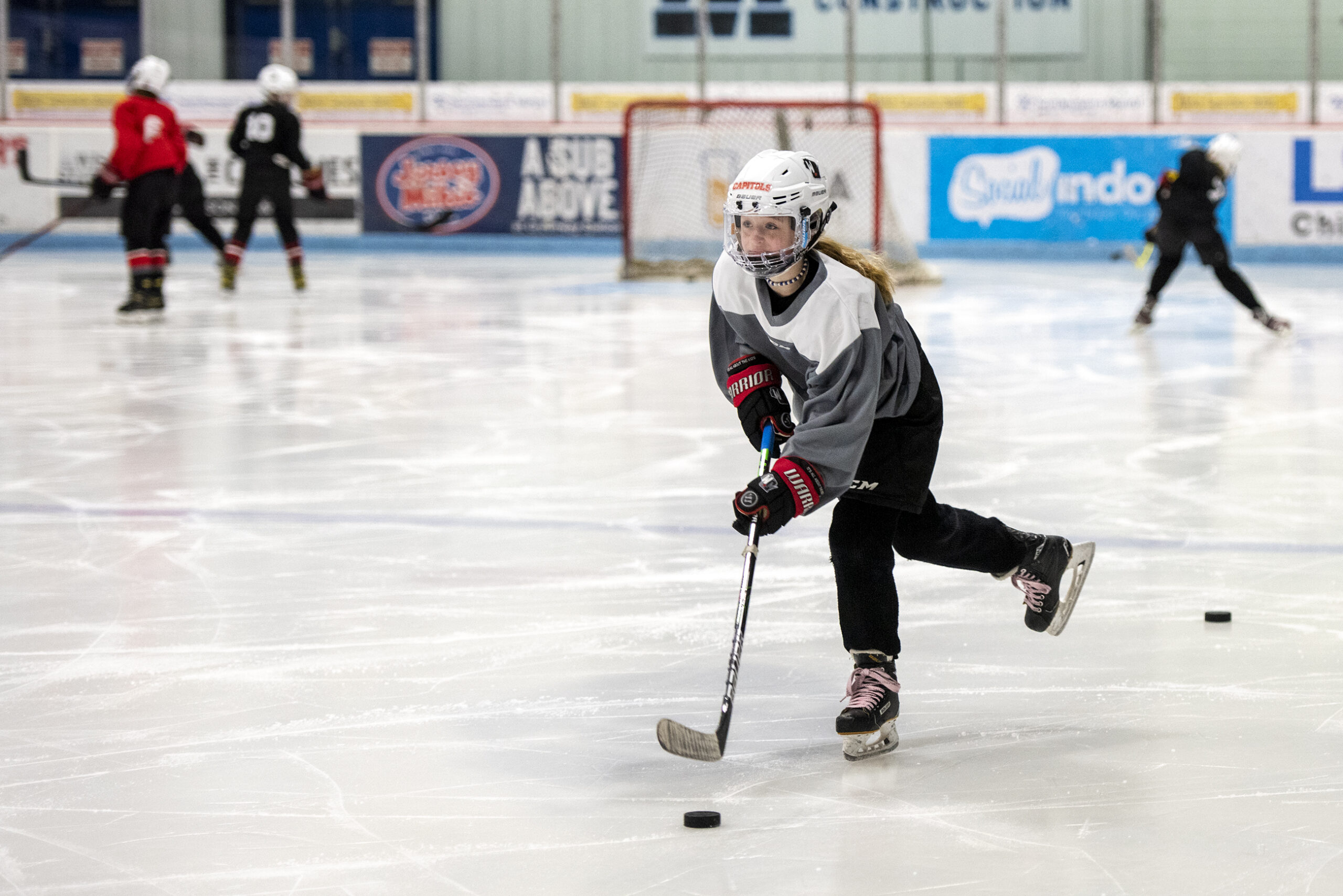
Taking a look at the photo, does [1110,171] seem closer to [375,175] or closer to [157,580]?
[375,175]

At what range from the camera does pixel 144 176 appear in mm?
8875

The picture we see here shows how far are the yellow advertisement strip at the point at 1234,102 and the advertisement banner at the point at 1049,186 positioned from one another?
110 cm

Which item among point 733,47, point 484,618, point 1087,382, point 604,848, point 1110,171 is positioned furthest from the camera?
point 733,47

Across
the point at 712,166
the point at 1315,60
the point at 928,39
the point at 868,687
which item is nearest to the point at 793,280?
the point at 868,687

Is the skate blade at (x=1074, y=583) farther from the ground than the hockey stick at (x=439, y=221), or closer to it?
closer to it

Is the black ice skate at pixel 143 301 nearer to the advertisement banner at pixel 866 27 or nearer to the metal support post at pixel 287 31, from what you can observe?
the metal support post at pixel 287 31

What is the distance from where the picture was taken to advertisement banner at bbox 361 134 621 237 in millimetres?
13523

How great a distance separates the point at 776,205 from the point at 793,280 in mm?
121

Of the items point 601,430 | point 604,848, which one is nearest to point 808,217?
point 604,848

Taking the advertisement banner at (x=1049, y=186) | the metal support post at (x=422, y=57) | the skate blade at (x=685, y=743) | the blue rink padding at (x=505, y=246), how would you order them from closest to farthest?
1. the skate blade at (x=685, y=743)
2. the advertisement banner at (x=1049, y=186)
3. the blue rink padding at (x=505, y=246)
4. the metal support post at (x=422, y=57)

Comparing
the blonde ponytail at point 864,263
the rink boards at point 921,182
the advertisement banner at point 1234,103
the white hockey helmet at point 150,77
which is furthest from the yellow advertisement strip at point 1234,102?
the blonde ponytail at point 864,263

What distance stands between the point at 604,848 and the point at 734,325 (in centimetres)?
79

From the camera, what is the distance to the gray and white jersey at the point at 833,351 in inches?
88.8

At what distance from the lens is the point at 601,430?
525cm
